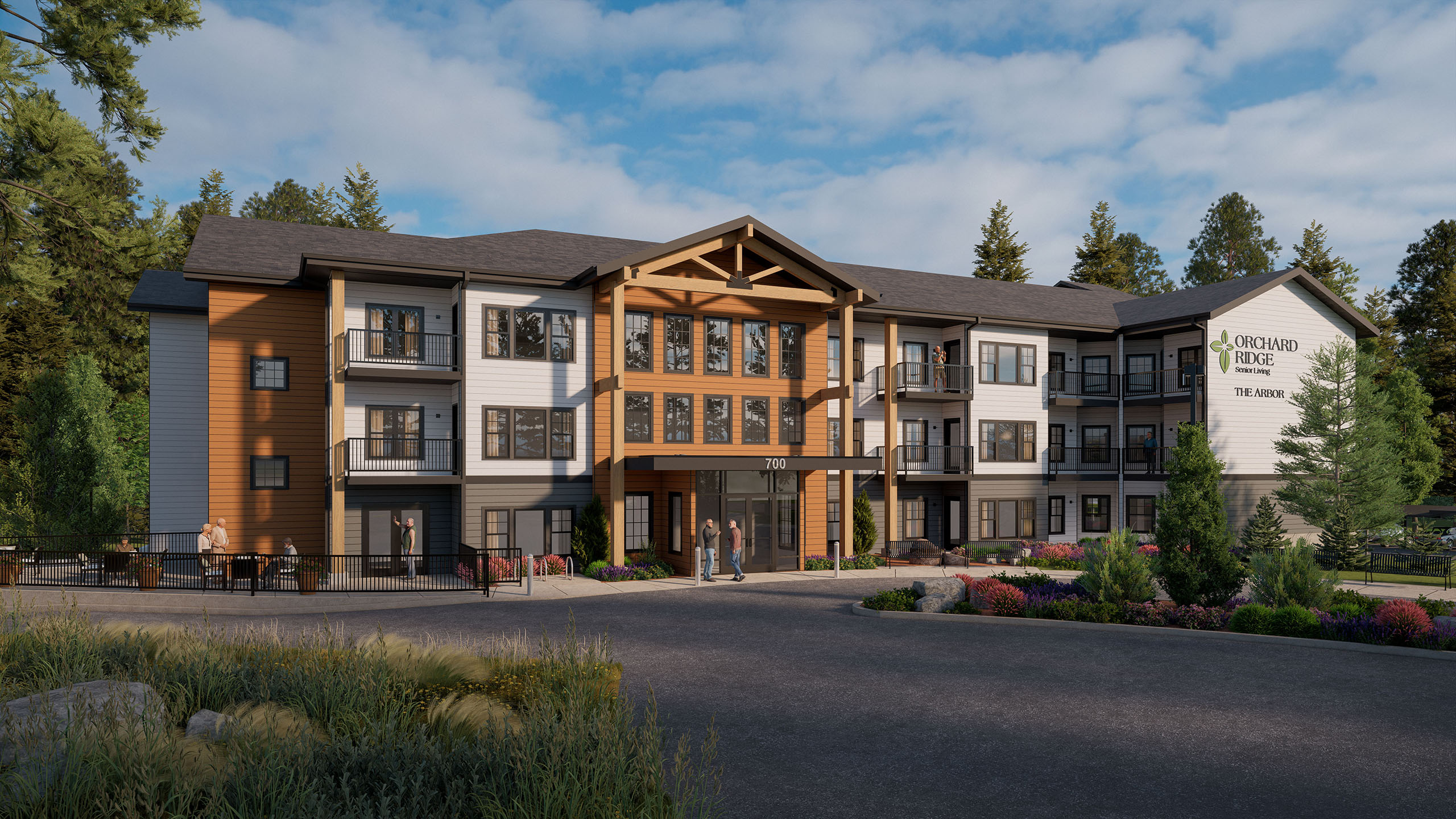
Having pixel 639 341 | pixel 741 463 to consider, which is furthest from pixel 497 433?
pixel 741 463

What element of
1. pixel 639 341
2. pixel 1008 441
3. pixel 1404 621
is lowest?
pixel 1404 621

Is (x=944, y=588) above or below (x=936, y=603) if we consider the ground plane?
above

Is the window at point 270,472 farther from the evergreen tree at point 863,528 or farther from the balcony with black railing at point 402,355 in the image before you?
the evergreen tree at point 863,528

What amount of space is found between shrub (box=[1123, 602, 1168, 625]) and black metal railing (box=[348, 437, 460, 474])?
19.0m

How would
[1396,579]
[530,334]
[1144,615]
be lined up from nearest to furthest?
[1144,615] < [1396,579] < [530,334]

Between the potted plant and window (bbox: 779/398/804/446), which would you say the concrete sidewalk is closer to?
the potted plant

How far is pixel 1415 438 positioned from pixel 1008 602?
39.1m

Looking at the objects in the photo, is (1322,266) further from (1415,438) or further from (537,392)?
(537,392)

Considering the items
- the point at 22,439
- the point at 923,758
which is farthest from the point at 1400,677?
the point at 22,439

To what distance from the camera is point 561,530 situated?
28.0m

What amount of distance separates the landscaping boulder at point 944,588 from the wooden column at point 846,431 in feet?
31.5

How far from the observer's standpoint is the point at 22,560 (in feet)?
75.0

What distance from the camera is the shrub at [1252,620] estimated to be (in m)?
16.2

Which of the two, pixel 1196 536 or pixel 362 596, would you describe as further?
pixel 362 596
